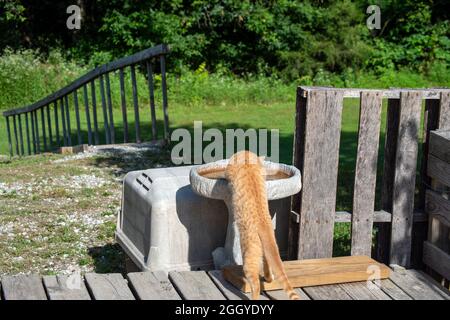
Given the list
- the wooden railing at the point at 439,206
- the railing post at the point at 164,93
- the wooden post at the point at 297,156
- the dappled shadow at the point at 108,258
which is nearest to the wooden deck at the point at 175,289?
the wooden railing at the point at 439,206

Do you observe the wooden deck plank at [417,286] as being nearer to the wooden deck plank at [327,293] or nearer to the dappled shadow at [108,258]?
the wooden deck plank at [327,293]

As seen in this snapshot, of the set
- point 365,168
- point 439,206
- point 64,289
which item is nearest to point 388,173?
point 365,168

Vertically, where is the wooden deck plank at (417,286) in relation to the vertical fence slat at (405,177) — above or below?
below

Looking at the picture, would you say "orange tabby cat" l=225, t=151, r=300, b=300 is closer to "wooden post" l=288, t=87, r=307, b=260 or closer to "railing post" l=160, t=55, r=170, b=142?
"wooden post" l=288, t=87, r=307, b=260

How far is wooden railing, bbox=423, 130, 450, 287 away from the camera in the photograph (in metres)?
4.45

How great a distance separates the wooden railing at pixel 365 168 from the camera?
4441 millimetres

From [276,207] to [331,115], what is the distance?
77 cm

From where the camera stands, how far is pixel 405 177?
15.3 feet

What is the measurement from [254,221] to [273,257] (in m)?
0.25

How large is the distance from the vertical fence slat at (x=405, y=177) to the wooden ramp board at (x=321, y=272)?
1.33 feet

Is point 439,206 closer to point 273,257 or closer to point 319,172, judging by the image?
point 319,172

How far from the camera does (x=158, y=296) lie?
3.98m

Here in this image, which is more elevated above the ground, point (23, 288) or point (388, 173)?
point (388, 173)
